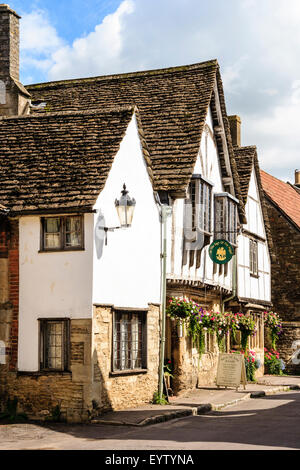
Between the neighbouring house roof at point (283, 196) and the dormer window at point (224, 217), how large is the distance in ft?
31.1

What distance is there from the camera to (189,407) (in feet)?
51.8

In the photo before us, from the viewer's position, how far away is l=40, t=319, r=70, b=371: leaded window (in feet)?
47.5

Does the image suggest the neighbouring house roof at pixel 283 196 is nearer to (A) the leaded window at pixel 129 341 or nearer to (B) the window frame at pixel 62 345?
(A) the leaded window at pixel 129 341

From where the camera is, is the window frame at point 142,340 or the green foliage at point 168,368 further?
the green foliage at point 168,368

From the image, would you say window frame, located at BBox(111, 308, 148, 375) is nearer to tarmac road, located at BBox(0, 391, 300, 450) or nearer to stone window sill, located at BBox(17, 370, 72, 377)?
stone window sill, located at BBox(17, 370, 72, 377)

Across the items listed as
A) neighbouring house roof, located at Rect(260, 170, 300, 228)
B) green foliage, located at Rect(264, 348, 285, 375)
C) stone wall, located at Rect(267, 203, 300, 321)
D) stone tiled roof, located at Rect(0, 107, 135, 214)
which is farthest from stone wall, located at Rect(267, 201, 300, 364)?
stone tiled roof, located at Rect(0, 107, 135, 214)

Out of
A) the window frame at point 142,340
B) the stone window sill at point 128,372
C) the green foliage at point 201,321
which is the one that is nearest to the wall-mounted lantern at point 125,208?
the window frame at point 142,340

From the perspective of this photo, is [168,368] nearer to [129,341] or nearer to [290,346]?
[129,341]

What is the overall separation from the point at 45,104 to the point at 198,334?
9.04 m

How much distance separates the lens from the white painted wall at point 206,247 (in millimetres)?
18500

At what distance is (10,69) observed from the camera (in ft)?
68.5

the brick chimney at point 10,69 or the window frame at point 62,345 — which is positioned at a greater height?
the brick chimney at point 10,69

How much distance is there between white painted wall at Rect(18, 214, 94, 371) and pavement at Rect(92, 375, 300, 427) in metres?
2.04

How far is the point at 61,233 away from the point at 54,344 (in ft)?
7.21
